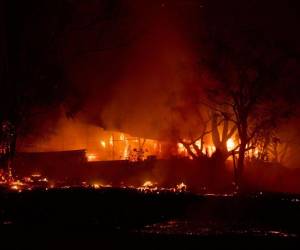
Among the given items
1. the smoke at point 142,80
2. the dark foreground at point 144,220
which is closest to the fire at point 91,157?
the smoke at point 142,80

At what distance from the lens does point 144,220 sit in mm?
9156

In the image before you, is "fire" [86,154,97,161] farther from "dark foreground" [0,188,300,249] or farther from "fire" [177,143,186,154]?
"dark foreground" [0,188,300,249]

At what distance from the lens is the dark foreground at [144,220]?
798 centimetres

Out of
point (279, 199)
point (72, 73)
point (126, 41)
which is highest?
point (126, 41)

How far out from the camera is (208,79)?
21000mm

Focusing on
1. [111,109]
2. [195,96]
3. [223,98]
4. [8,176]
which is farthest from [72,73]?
[8,176]

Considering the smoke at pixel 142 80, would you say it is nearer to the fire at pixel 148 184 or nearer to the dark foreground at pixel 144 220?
the fire at pixel 148 184

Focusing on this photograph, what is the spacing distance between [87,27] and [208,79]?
5.17 metres

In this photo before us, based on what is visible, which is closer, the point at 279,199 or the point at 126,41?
the point at 279,199

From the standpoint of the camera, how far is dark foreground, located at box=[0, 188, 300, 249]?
7.98 metres

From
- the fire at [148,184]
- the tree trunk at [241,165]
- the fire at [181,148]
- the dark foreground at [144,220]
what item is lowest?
the dark foreground at [144,220]

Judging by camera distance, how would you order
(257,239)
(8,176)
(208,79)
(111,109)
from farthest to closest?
1. (111,109)
2. (208,79)
3. (8,176)
4. (257,239)

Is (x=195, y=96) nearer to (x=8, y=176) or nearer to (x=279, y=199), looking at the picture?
(x=8, y=176)

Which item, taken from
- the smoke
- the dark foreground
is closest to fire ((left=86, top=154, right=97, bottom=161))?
the smoke
